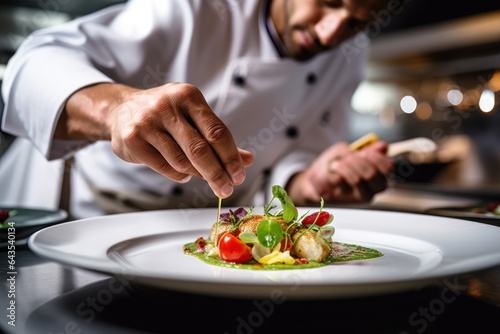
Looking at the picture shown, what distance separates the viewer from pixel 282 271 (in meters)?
0.82

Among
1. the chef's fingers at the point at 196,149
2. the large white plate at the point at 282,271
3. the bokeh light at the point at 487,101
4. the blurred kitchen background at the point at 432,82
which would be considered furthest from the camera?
the bokeh light at the point at 487,101

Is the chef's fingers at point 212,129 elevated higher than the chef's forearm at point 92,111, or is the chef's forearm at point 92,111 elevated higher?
the chef's fingers at point 212,129

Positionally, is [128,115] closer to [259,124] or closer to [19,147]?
[259,124]

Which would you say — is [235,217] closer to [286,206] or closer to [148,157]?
[286,206]

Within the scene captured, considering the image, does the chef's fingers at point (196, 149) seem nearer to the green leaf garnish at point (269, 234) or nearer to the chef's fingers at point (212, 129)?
the chef's fingers at point (212, 129)

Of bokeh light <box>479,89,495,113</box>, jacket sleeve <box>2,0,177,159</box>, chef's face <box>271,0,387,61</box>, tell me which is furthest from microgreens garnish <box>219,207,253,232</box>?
bokeh light <box>479,89,495,113</box>

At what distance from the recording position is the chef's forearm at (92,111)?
3.37ft

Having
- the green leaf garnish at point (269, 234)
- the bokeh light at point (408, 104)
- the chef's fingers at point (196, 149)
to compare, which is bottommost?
the bokeh light at point (408, 104)

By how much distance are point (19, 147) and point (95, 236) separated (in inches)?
58.4

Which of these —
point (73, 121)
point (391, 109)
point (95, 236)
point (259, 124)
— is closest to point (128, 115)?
point (95, 236)

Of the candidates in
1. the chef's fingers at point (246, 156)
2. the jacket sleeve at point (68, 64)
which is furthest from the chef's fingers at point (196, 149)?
the jacket sleeve at point (68, 64)

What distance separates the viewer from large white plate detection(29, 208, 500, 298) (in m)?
0.54

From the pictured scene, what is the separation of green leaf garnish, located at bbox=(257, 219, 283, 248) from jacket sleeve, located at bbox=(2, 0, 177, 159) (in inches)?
22.6

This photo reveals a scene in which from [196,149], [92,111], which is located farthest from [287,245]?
[92,111]
